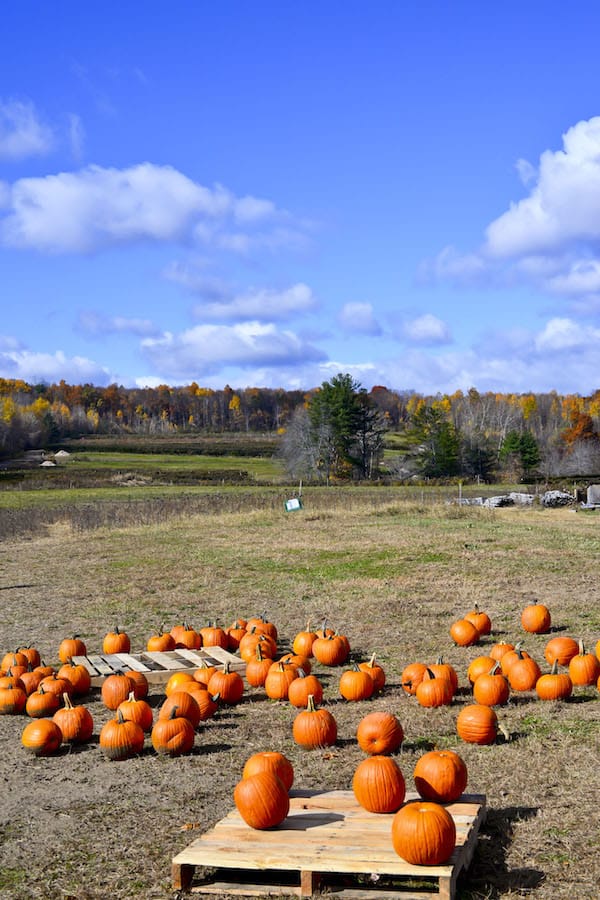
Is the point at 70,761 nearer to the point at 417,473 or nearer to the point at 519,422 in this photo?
the point at 417,473

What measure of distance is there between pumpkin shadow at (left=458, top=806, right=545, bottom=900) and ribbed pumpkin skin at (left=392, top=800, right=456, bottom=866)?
0.34 metres

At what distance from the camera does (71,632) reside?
43.2 feet

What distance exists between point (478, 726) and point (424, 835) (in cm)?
274

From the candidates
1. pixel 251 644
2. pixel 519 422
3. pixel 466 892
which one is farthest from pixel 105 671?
pixel 519 422

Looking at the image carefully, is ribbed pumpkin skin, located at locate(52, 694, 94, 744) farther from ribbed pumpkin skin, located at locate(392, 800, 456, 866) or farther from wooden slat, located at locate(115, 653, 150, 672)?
ribbed pumpkin skin, located at locate(392, 800, 456, 866)

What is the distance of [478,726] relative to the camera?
23.6 feet

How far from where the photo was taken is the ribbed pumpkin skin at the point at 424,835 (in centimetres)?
457

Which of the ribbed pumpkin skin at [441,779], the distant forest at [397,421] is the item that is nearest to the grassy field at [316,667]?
the ribbed pumpkin skin at [441,779]

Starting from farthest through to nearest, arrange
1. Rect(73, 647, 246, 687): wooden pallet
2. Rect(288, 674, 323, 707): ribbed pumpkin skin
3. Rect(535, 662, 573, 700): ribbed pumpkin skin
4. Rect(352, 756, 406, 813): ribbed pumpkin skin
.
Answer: Rect(73, 647, 246, 687): wooden pallet → Rect(288, 674, 323, 707): ribbed pumpkin skin → Rect(535, 662, 573, 700): ribbed pumpkin skin → Rect(352, 756, 406, 813): ribbed pumpkin skin

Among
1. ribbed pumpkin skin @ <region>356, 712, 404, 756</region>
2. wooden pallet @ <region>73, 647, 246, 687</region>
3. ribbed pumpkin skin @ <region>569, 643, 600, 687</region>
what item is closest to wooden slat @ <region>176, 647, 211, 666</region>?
wooden pallet @ <region>73, 647, 246, 687</region>

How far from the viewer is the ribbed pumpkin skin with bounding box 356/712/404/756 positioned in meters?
6.90

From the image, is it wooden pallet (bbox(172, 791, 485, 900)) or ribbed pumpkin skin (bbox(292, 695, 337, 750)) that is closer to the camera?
wooden pallet (bbox(172, 791, 485, 900))

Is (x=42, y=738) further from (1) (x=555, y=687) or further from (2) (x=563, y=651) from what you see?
(2) (x=563, y=651)

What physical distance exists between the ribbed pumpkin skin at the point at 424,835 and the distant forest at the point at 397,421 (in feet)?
234
